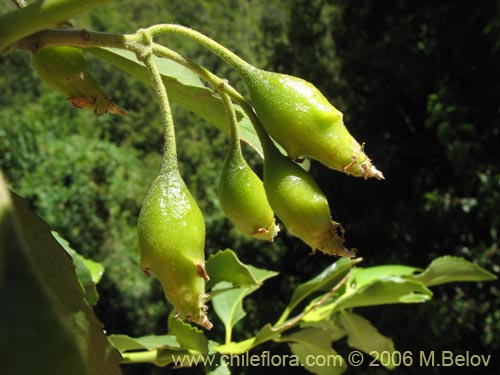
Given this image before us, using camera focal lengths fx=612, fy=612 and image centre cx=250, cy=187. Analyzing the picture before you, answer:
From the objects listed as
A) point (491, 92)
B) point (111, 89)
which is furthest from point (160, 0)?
point (491, 92)

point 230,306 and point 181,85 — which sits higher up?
point 181,85

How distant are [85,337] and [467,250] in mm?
2931

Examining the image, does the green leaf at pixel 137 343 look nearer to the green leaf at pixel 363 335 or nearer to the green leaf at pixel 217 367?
the green leaf at pixel 217 367

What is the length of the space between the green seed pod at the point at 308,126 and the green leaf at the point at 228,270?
40 cm

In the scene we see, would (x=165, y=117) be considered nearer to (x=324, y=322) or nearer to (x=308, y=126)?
(x=308, y=126)

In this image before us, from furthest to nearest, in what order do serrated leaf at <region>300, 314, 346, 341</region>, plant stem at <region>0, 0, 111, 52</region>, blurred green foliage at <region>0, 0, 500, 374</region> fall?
blurred green foliage at <region>0, 0, 500, 374</region>
serrated leaf at <region>300, 314, 346, 341</region>
plant stem at <region>0, 0, 111, 52</region>

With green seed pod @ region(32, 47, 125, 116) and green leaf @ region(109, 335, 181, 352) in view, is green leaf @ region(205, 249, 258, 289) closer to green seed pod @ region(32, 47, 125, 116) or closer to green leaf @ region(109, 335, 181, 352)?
green leaf @ region(109, 335, 181, 352)

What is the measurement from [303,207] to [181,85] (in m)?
0.22

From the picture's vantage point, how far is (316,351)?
106cm

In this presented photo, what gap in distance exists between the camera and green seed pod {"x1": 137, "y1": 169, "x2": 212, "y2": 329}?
1.66 feet

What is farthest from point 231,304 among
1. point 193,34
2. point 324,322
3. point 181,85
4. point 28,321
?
point 28,321

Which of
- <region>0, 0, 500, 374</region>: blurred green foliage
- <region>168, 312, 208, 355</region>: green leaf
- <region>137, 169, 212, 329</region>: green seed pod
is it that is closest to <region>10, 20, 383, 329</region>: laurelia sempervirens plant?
<region>137, 169, 212, 329</region>: green seed pod

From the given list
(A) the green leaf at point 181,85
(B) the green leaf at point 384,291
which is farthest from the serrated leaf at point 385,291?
(A) the green leaf at point 181,85

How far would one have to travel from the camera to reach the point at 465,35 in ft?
11.2
